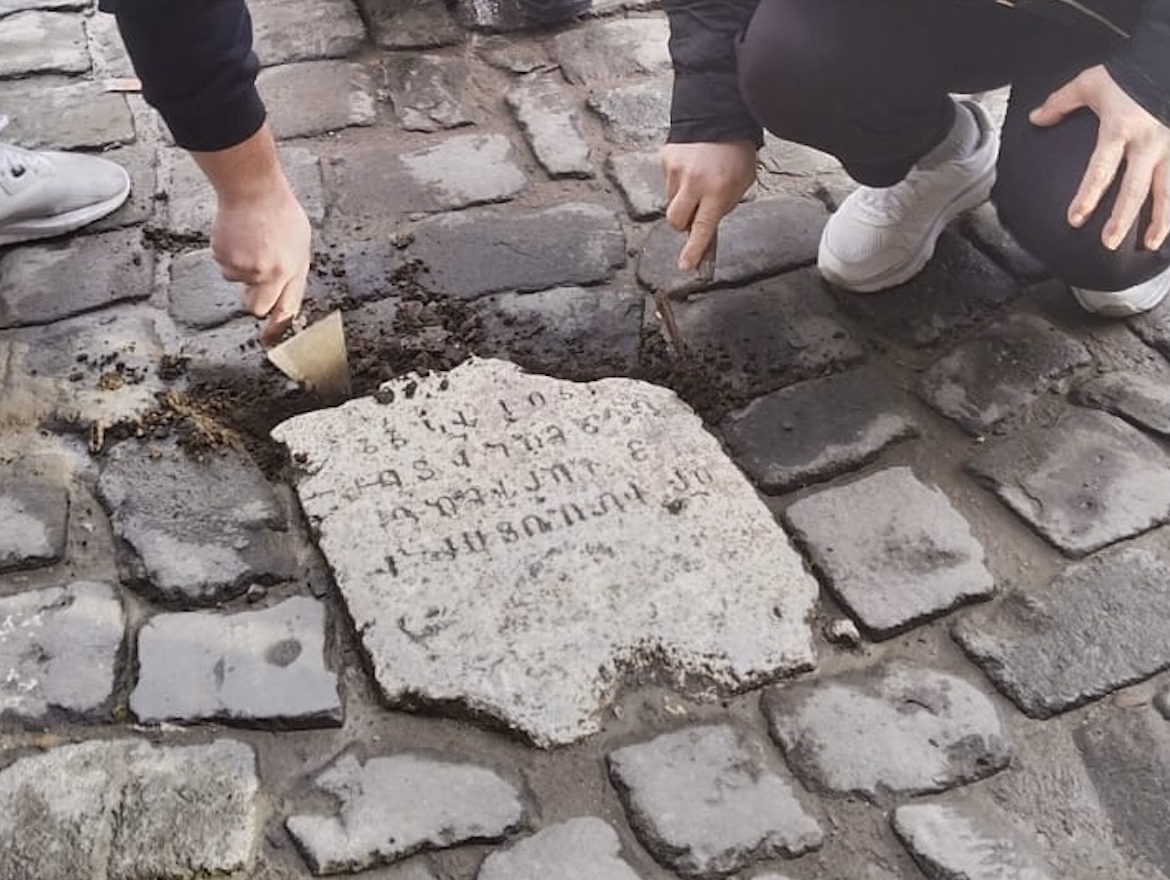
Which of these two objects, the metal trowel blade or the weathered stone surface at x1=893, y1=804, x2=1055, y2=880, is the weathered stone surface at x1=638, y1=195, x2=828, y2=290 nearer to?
the metal trowel blade

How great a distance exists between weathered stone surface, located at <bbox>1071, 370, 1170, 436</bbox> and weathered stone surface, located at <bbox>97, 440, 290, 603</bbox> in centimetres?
114

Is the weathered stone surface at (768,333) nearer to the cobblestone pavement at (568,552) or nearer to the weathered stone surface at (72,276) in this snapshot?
the cobblestone pavement at (568,552)

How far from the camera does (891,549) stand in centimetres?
183

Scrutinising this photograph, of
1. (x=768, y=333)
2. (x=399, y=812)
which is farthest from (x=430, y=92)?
(x=399, y=812)

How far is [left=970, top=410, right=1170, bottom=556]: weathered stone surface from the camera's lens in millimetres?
1871

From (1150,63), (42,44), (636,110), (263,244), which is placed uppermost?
(1150,63)

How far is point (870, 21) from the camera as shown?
2000 mm

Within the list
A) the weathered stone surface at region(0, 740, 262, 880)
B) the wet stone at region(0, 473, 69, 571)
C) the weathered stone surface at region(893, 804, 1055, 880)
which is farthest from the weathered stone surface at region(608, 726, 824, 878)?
the wet stone at region(0, 473, 69, 571)

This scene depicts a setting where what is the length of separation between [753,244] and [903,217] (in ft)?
0.81

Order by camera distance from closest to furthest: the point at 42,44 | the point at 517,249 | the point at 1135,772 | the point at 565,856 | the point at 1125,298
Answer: the point at 565,856
the point at 1135,772
the point at 1125,298
the point at 517,249
the point at 42,44

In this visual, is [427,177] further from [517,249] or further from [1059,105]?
[1059,105]

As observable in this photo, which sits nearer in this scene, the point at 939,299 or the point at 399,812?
the point at 399,812

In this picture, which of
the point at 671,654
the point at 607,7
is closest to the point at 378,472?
the point at 671,654

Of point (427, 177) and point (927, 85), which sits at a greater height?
point (927, 85)
